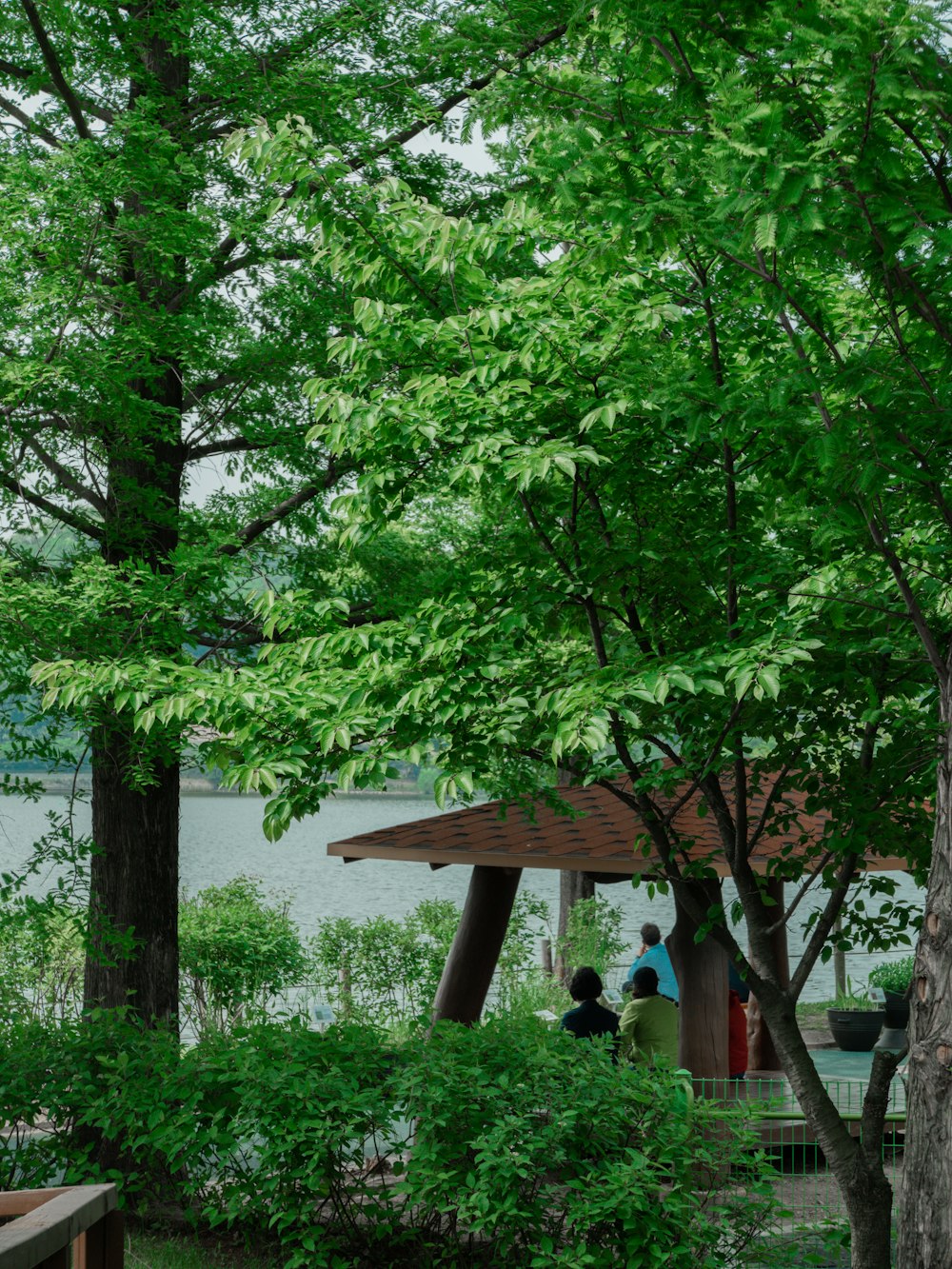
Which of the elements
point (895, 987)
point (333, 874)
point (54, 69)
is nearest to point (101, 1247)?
point (54, 69)

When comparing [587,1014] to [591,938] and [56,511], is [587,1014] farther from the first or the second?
[591,938]

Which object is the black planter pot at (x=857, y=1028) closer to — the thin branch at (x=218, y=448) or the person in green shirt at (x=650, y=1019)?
the person in green shirt at (x=650, y=1019)

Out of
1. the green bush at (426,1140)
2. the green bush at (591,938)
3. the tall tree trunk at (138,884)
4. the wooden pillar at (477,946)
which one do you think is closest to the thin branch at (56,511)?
the tall tree trunk at (138,884)

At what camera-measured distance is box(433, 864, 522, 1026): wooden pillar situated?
10992 millimetres

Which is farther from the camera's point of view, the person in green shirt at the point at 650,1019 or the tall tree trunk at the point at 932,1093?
the person in green shirt at the point at 650,1019

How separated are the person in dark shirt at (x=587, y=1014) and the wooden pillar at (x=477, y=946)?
3.92 feet

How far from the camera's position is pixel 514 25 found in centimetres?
798

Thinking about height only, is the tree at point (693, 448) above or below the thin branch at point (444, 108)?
below

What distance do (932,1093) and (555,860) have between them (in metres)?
5.30

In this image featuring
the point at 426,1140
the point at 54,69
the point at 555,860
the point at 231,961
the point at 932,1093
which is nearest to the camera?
the point at 932,1093

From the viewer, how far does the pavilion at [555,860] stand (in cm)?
1005

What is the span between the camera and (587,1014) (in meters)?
9.80

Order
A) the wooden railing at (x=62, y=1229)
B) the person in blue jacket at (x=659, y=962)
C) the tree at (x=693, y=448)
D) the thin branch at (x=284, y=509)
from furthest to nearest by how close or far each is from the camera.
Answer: the person in blue jacket at (x=659, y=962)
the thin branch at (x=284, y=509)
the tree at (x=693, y=448)
the wooden railing at (x=62, y=1229)

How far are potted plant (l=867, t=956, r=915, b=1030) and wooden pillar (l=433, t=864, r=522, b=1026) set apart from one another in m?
4.47
